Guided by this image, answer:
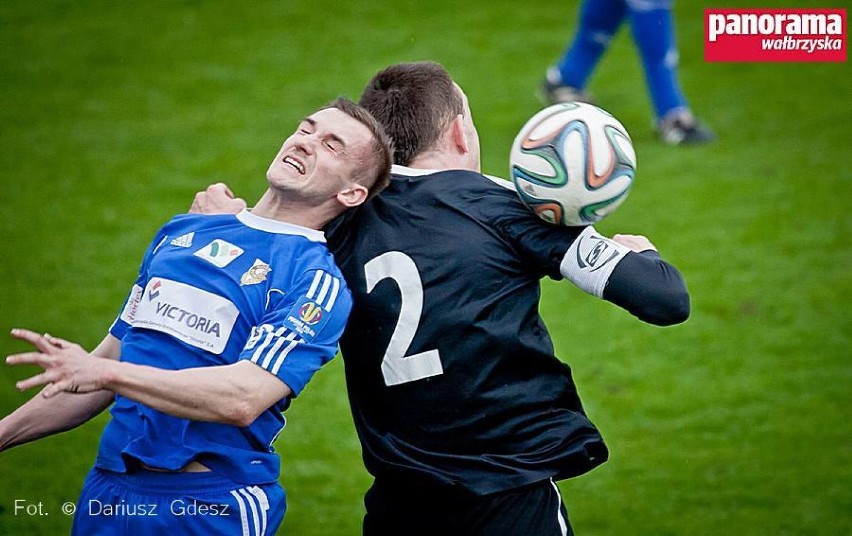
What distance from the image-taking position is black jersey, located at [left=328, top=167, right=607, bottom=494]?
3.58 metres

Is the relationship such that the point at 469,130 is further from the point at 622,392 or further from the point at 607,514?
the point at 622,392

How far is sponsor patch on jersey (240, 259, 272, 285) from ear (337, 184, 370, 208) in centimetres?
33

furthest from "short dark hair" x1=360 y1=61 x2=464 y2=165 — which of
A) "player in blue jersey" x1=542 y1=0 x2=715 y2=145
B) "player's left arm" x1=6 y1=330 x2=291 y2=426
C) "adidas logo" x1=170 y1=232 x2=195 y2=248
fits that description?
"player in blue jersey" x1=542 y1=0 x2=715 y2=145

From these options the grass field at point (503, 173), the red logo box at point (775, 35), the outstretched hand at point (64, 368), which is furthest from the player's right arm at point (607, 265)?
the red logo box at point (775, 35)

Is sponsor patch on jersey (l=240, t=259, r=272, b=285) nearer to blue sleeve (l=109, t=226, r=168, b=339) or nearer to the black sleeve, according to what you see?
blue sleeve (l=109, t=226, r=168, b=339)

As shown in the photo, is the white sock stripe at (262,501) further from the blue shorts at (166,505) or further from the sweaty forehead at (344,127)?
the sweaty forehead at (344,127)

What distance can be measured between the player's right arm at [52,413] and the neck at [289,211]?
2.11 feet

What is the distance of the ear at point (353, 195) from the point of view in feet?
12.0

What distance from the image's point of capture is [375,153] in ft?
12.1

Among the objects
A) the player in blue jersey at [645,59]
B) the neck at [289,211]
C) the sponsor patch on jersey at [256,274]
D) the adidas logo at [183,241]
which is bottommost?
the sponsor patch on jersey at [256,274]

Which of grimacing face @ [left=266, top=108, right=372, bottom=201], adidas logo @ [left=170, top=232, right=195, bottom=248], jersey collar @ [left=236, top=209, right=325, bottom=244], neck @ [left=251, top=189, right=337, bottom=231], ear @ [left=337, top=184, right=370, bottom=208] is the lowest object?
adidas logo @ [left=170, top=232, right=195, bottom=248]

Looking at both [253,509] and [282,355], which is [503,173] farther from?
[282,355]

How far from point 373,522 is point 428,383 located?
573 millimetres

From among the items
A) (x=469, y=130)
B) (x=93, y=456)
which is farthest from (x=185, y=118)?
(x=469, y=130)
